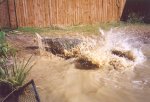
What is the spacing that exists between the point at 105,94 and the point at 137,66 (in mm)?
1987

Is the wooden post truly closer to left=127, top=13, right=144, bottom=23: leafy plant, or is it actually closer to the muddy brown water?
the muddy brown water

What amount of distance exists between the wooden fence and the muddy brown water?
3025 mm

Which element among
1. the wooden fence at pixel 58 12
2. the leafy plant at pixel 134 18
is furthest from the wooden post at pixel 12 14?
the leafy plant at pixel 134 18

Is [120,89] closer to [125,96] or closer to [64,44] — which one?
[125,96]

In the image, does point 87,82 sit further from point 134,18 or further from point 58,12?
point 134,18

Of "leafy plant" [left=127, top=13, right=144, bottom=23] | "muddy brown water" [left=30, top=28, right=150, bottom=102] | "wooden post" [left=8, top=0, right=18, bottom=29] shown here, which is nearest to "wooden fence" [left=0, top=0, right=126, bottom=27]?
"wooden post" [left=8, top=0, right=18, bottom=29]

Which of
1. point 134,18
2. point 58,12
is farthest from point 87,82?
point 134,18

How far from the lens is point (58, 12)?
1052 centimetres

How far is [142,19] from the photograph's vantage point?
11.3 meters

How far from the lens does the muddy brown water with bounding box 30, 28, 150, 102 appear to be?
541 centimetres

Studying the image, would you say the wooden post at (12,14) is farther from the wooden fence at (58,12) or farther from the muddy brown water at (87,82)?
the muddy brown water at (87,82)

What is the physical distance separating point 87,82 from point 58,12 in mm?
4911

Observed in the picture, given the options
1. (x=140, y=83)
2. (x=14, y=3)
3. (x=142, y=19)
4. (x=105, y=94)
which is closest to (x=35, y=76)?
(x=105, y=94)

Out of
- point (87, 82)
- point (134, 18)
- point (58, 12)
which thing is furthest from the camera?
point (134, 18)
